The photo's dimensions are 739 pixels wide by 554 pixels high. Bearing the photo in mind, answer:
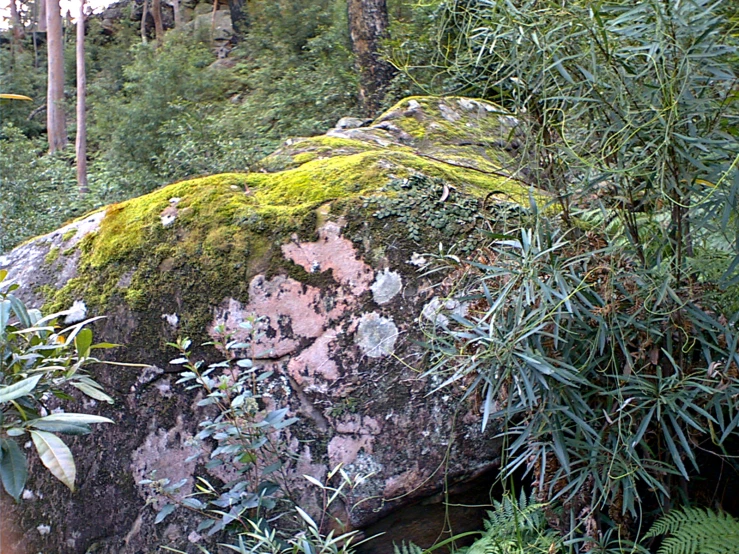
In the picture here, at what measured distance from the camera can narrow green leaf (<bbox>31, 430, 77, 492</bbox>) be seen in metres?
1.65

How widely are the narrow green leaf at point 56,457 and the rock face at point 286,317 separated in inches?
33.6

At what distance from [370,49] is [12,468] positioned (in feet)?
20.1

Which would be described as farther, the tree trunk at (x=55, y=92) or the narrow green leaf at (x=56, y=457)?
the tree trunk at (x=55, y=92)

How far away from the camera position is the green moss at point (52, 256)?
3.00m

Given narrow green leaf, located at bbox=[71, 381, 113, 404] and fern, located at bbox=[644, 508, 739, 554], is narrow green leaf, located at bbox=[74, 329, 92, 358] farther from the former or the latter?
fern, located at bbox=[644, 508, 739, 554]

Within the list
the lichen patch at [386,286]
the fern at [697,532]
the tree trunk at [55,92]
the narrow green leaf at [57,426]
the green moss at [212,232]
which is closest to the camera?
the narrow green leaf at [57,426]

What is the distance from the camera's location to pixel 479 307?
2.07 meters

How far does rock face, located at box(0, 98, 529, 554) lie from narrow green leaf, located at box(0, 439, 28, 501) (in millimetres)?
839

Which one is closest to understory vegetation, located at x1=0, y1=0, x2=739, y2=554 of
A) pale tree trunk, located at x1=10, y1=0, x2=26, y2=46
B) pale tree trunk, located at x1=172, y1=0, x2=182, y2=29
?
pale tree trunk, located at x1=172, y1=0, x2=182, y2=29

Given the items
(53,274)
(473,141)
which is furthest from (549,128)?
(53,274)

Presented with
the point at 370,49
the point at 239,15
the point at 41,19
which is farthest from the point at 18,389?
the point at 41,19

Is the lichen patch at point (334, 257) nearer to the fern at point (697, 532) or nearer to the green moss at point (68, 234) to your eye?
the green moss at point (68, 234)

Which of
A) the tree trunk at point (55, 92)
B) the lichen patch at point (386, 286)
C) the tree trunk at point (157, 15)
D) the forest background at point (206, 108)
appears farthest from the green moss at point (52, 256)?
the tree trunk at point (157, 15)

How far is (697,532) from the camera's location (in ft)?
6.35
